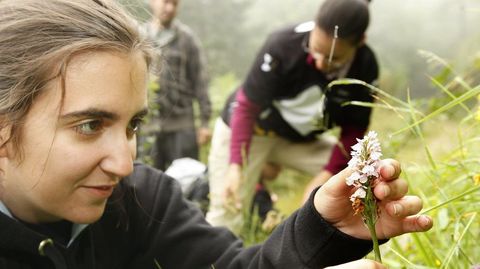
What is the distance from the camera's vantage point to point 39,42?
1.47m

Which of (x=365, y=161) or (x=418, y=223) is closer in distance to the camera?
(x=365, y=161)

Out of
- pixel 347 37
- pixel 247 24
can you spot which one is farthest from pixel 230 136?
pixel 247 24

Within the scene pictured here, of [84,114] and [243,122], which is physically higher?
[84,114]

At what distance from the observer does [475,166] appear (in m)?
1.79

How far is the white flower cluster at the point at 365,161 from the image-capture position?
0.96m

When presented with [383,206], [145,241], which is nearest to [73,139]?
[145,241]

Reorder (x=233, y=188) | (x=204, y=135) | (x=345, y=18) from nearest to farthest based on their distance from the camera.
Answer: (x=345, y=18), (x=233, y=188), (x=204, y=135)

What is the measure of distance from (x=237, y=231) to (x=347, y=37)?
1.15 meters

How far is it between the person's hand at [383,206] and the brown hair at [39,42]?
0.65 m

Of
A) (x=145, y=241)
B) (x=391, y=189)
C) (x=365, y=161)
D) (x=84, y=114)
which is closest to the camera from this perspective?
(x=365, y=161)

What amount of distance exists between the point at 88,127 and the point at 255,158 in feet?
8.22

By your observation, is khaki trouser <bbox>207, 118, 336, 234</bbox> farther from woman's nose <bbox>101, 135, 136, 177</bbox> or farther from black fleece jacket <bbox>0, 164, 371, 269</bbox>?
woman's nose <bbox>101, 135, 136, 177</bbox>

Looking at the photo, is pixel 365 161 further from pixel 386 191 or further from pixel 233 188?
pixel 233 188

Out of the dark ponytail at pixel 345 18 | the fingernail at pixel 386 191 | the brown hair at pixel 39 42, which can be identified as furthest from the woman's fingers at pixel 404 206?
the dark ponytail at pixel 345 18
